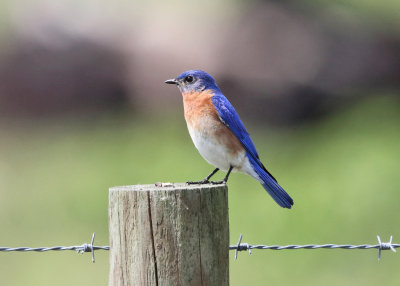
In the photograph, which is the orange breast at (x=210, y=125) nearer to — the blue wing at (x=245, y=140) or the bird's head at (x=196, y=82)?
the blue wing at (x=245, y=140)

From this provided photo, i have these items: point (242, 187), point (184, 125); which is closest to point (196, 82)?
point (242, 187)

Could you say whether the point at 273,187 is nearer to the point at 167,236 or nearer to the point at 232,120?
the point at 232,120

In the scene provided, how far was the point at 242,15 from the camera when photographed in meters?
12.6

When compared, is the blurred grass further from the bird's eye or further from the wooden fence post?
the wooden fence post

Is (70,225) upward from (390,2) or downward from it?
downward

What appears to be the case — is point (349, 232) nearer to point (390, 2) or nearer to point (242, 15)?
point (242, 15)

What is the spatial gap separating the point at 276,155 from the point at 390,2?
475 centimetres

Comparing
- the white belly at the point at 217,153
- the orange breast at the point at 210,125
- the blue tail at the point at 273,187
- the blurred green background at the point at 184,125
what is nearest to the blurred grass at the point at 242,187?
the blurred green background at the point at 184,125

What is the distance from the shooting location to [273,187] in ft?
16.3

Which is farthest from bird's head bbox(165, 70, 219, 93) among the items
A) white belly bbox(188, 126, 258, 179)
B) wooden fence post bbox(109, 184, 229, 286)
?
wooden fence post bbox(109, 184, 229, 286)

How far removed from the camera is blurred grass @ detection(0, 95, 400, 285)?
7.18m

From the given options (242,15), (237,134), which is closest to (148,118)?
(242,15)

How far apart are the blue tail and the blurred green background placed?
2.04m

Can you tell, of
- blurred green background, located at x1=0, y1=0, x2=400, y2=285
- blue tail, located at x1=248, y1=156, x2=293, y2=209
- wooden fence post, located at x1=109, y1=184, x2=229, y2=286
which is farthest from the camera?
blurred green background, located at x1=0, y1=0, x2=400, y2=285
